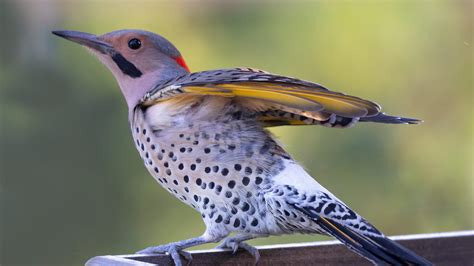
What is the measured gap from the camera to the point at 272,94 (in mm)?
3021

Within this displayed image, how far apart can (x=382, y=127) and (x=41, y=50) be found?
2.18 m

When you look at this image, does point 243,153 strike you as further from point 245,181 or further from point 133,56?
point 133,56

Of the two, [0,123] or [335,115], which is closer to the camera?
[335,115]

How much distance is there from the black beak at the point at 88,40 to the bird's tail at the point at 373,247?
1.18 m

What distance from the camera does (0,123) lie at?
5.41 meters

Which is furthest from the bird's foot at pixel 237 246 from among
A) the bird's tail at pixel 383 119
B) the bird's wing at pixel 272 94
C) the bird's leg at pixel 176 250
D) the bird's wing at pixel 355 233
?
the bird's tail at pixel 383 119

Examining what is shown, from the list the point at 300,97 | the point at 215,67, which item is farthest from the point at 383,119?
the point at 215,67

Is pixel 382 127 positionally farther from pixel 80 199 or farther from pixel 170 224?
pixel 80 199

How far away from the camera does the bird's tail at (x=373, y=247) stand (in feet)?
9.30

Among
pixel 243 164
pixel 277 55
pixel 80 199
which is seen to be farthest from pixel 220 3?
pixel 243 164

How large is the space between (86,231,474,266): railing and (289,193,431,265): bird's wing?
23cm

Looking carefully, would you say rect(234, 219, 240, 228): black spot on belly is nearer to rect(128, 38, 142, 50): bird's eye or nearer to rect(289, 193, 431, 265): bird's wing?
rect(289, 193, 431, 265): bird's wing

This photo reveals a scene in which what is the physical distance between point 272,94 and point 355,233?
52 centimetres

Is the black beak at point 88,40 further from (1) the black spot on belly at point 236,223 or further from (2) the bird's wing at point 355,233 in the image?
(2) the bird's wing at point 355,233
